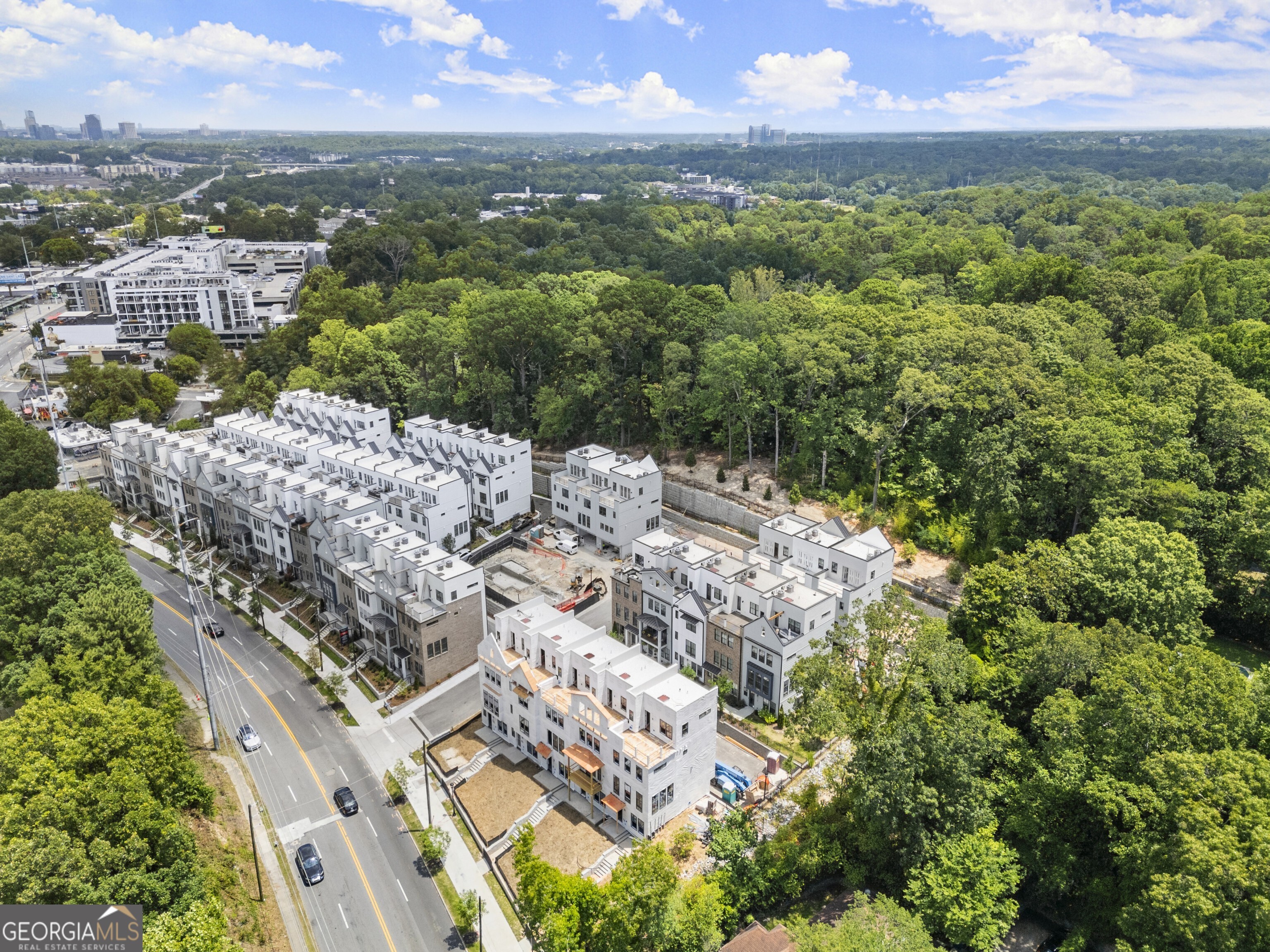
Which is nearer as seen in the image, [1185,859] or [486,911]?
[1185,859]

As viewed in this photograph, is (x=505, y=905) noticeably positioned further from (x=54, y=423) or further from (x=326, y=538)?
(x=54, y=423)

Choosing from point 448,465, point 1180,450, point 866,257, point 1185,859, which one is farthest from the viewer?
point 866,257

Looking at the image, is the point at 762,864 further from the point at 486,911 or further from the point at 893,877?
the point at 486,911

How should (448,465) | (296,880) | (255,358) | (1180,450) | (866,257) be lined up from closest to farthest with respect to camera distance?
1. (296,880)
2. (1180,450)
3. (448,465)
4. (255,358)
5. (866,257)

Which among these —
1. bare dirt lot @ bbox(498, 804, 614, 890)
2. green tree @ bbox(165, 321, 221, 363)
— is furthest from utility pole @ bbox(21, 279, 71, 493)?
bare dirt lot @ bbox(498, 804, 614, 890)

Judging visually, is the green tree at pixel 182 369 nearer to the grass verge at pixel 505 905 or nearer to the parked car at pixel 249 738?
the parked car at pixel 249 738

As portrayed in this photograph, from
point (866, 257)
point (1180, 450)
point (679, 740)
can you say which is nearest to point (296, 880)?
point (679, 740)

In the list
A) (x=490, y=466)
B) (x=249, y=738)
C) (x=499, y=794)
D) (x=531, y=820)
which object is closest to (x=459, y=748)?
(x=499, y=794)

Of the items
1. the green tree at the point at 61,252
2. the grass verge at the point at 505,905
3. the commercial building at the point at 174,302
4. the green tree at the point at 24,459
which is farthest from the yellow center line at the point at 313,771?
the green tree at the point at 61,252
